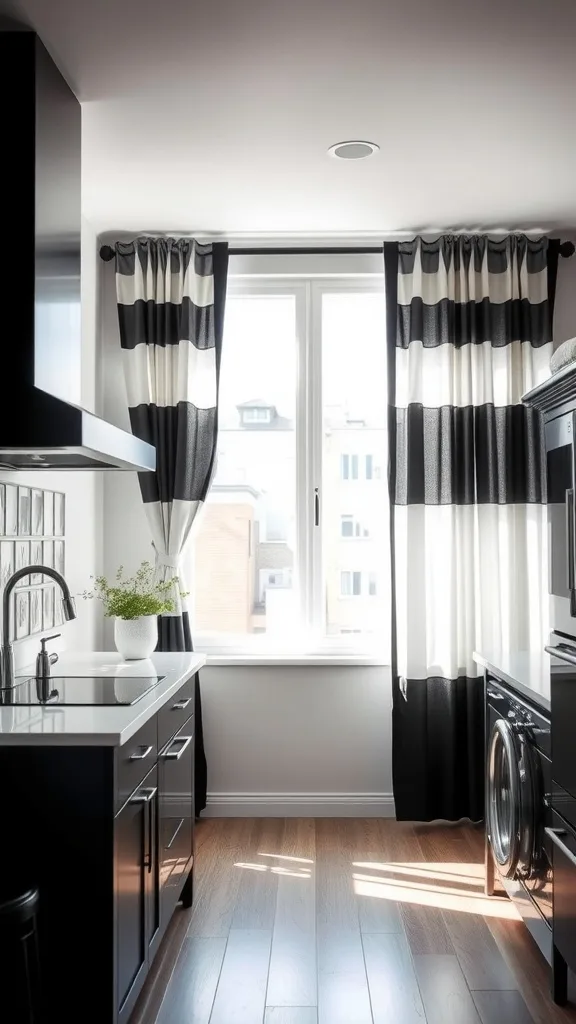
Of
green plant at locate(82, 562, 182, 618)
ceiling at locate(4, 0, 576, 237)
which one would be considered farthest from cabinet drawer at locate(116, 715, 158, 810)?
ceiling at locate(4, 0, 576, 237)

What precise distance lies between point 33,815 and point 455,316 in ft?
9.67

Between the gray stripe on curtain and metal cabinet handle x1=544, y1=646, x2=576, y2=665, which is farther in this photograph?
the gray stripe on curtain

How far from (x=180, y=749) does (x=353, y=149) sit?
83.9 inches

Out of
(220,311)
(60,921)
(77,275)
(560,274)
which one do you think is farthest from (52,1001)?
(560,274)

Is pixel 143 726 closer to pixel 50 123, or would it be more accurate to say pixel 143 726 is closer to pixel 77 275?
pixel 77 275

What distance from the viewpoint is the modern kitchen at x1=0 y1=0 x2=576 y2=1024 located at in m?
2.35

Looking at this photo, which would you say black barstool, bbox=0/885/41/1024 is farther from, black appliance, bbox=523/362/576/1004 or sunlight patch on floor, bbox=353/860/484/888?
sunlight patch on floor, bbox=353/860/484/888

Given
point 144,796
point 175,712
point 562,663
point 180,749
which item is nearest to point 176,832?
point 180,749

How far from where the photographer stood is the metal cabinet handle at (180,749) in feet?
9.08

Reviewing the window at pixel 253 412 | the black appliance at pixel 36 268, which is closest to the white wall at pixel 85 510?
the window at pixel 253 412

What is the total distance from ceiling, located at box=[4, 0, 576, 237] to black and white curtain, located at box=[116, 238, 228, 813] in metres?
0.19

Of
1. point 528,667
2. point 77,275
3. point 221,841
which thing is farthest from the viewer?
point 221,841

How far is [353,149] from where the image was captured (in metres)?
3.17

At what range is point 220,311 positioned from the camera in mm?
4176
